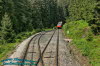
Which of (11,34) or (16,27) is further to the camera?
(16,27)

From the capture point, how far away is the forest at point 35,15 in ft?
82.3

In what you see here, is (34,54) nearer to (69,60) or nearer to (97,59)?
(69,60)

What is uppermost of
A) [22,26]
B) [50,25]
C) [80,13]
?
[80,13]

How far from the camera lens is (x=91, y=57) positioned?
14.6 m

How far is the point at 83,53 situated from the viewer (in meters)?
15.3

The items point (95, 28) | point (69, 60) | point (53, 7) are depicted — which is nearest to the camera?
point (69, 60)

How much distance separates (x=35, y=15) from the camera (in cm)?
6988

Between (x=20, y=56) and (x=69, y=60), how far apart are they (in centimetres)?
490

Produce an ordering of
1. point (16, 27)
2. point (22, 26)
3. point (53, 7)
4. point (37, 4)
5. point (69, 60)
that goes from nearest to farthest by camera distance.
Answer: point (69, 60) → point (16, 27) → point (22, 26) → point (37, 4) → point (53, 7)

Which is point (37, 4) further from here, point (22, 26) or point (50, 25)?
point (22, 26)

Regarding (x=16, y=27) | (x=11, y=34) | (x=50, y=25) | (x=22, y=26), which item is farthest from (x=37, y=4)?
(x=11, y=34)

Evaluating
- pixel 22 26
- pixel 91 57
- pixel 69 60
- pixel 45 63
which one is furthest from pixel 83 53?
pixel 22 26

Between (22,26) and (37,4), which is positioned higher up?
(37,4)

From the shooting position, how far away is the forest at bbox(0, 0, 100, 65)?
25094mm
